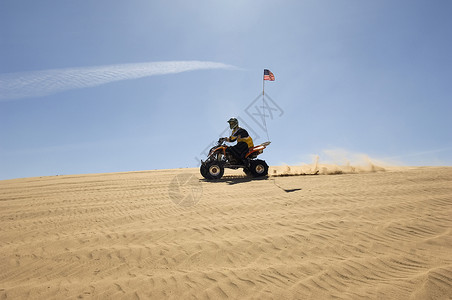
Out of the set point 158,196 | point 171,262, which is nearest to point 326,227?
point 171,262

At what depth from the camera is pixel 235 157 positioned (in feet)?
42.1

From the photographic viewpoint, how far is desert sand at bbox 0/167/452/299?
3359mm

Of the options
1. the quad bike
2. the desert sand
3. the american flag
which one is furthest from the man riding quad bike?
the desert sand

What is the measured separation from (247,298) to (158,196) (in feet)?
20.9

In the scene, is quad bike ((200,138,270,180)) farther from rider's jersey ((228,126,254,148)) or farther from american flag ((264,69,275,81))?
american flag ((264,69,275,81))

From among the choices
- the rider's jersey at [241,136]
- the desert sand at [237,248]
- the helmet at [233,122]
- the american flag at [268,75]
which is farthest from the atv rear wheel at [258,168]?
the desert sand at [237,248]

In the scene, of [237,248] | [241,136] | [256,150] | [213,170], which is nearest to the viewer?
[237,248]

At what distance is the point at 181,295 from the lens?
3.24 metres

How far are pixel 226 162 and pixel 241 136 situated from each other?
1.48m

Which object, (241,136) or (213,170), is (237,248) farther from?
(241,136)

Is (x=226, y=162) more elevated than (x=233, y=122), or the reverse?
(x=233, y=122)

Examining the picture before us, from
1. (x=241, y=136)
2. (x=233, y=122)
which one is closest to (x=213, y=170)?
(x=241, y=136)

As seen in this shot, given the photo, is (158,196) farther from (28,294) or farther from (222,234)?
(28,294)

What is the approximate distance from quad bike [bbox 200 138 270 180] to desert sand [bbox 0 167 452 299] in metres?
4.50
